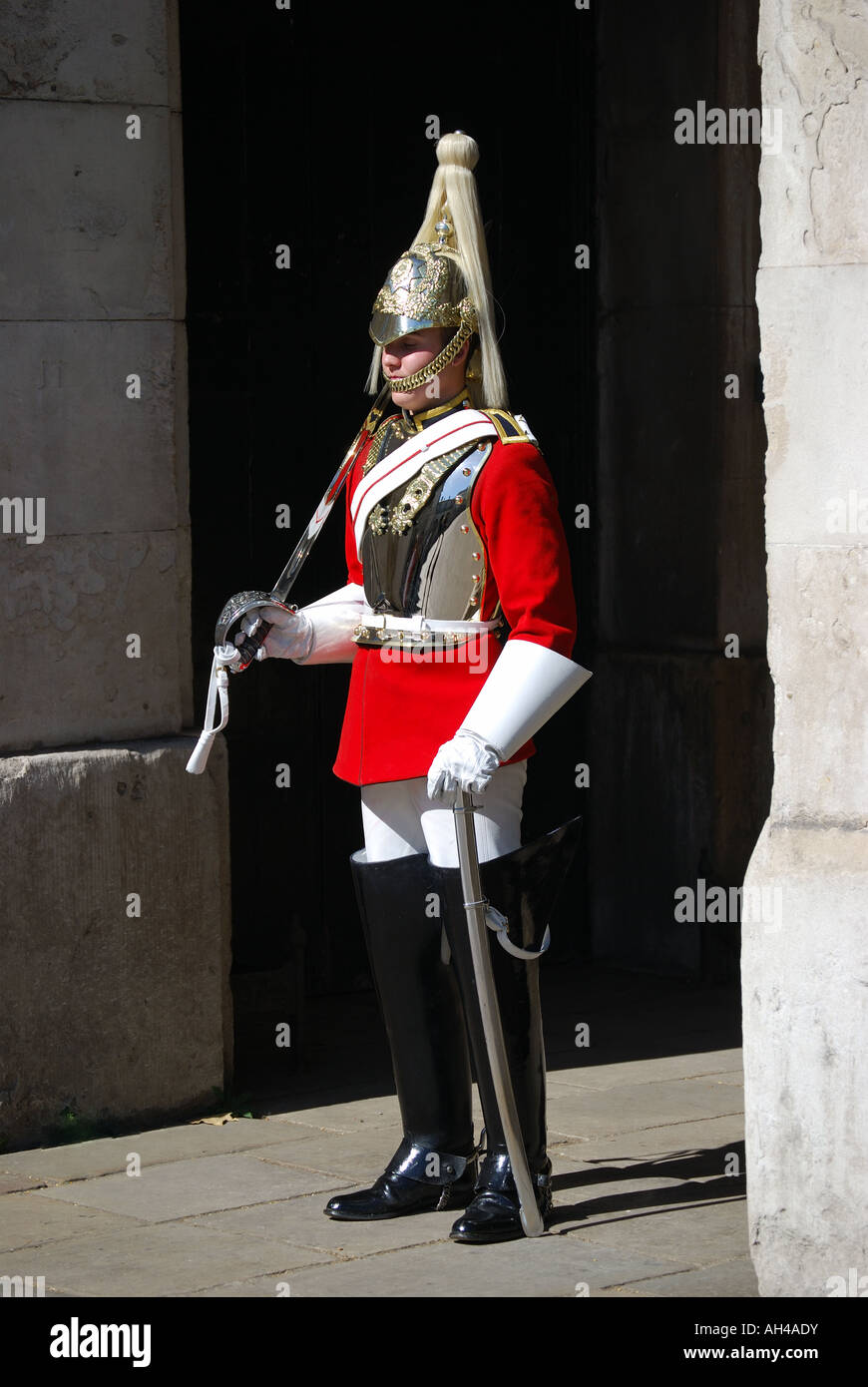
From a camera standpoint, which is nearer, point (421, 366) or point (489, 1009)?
point (489, 1009)

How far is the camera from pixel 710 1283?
442 centimetres

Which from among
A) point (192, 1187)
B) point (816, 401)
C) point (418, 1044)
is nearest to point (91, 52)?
point (816, 401)

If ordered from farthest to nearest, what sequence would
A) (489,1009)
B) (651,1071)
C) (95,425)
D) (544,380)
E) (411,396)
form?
(544,380) < (651,1071) < (95,425) < (411,396) < (489,1009)

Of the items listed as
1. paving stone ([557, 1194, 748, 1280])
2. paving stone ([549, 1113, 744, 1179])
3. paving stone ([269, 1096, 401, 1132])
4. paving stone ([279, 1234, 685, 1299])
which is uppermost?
paving stone ([269, 1096, 401, 1132])

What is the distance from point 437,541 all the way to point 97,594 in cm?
130

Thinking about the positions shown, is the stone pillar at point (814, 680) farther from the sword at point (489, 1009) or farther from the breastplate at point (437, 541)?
the breastplate at point (437, 541)

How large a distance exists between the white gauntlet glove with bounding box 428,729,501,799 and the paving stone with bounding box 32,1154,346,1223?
1.25 metres

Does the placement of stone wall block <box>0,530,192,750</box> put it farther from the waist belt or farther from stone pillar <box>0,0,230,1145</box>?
the waist belt

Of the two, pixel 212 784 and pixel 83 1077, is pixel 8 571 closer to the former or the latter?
pixel 212 784

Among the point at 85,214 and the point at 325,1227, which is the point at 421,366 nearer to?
the point at 85,214

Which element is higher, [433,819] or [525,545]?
[525,545]

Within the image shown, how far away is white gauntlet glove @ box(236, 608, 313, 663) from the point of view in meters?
4.95

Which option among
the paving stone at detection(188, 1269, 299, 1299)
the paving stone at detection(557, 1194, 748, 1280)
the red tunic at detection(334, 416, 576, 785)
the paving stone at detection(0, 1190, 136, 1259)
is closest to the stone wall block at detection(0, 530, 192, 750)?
the red tunic at detection(334, 416, 576, 785)
